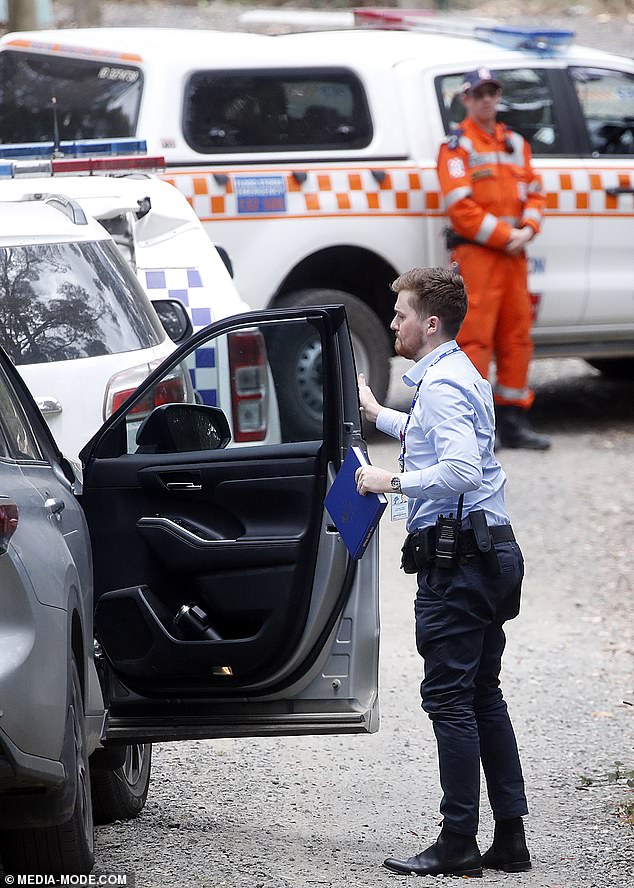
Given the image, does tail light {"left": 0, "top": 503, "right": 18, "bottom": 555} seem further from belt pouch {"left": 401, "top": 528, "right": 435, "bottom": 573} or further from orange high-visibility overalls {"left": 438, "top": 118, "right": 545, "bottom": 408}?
orange high-visibility overalls {"left": 438, "top": 118, "right": 545, "bottom": 408}

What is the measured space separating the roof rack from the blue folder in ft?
21.1

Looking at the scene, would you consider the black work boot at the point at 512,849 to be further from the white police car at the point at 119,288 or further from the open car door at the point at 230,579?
the white police car at the point at 119,288

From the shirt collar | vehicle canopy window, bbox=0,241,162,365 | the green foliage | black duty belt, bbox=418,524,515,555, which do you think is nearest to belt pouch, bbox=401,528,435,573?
black duty belt, bbox=418,524,515,555

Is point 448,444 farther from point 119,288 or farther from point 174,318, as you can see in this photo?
point 174,318

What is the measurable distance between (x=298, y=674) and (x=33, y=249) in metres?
2.09

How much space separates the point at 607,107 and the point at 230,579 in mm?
6624

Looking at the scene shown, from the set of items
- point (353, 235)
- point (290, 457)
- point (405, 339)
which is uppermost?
point (405, 339)

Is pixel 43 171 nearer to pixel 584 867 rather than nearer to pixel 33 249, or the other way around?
pixel 33 249

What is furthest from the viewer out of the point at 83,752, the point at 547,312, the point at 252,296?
the point at 547,312

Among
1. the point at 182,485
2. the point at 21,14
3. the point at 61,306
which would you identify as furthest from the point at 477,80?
the point at 21,14

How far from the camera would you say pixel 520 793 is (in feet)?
13.8

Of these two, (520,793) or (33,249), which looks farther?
(33,249)

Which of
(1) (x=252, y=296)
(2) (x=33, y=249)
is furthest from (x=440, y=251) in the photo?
(2) (x=33, y=249)

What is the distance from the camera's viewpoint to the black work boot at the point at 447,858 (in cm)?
406
